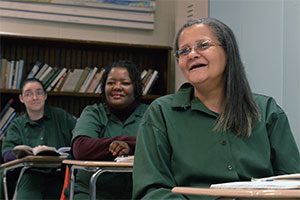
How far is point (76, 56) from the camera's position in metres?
5.11

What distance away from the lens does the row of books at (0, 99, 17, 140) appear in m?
4.68

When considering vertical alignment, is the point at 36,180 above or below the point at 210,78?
below

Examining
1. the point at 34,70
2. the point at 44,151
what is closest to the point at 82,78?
the point at 34,70

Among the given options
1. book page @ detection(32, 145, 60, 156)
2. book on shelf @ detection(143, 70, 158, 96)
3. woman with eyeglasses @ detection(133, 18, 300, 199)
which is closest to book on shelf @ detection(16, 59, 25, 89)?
book on shelf @ detection(143, 70, 158, 96)

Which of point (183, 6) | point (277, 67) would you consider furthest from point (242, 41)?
point (183, 6)

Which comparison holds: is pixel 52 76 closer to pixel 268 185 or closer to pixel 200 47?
pixel 200 47

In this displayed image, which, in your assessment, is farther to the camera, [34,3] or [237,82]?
[34,3]

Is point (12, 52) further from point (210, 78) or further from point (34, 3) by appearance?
point (210, 78)

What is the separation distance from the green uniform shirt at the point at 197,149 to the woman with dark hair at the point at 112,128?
1114 mm

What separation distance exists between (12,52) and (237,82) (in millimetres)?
3509

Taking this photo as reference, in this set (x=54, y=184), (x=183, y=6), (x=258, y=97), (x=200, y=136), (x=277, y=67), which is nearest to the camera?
(x=200, y=136)

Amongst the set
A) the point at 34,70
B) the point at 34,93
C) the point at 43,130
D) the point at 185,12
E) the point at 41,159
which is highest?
the point at 185,12

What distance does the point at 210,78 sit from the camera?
174 cm

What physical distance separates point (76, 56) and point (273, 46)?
221 centimetres
